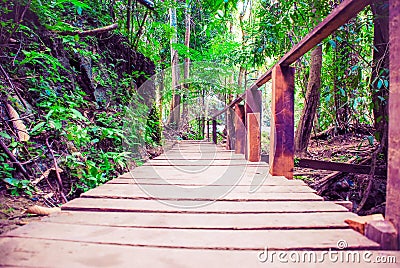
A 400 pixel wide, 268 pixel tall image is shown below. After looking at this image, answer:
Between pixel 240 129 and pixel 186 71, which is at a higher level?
pixel 186 71

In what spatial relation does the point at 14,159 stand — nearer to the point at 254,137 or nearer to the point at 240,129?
the point at 254,137

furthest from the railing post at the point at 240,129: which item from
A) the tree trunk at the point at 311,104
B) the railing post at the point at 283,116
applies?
the railing post at the point at 283,116

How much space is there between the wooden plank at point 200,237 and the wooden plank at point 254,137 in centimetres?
181

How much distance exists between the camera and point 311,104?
462 cm

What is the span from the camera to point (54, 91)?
2.93 meters

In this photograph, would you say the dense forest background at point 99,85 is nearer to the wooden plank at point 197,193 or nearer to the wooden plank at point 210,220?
the wooden plank at point 197,193

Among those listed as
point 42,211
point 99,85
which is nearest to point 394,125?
point 42,211

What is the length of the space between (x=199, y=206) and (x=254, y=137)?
5.36ft

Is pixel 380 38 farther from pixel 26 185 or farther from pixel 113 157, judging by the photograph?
pixel 26 185

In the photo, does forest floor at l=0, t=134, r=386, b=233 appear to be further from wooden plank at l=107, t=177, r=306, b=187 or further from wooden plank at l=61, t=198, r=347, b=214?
wooden plank at l=107, t=177, r=306, b=187

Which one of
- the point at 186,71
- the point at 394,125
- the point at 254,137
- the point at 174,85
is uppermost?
the point at 186,71

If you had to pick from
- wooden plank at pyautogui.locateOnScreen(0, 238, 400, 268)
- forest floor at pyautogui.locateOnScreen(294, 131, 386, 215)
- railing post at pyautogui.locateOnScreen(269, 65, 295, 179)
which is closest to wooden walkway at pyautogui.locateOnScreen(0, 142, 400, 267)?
wooden plank at pyautogui.locateOnScreen(0, 238, 400, 268)

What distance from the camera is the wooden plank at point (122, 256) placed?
77cm

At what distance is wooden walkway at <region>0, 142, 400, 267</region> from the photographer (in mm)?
810
